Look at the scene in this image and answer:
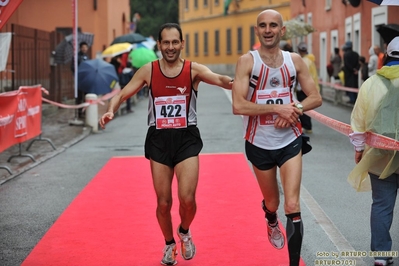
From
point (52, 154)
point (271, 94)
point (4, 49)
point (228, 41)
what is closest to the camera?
point (271, 94)

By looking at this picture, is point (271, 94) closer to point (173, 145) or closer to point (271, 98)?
point (271, 98)

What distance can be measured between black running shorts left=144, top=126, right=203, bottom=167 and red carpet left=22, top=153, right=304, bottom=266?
0.84 meters

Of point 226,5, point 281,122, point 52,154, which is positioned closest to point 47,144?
point 52,154

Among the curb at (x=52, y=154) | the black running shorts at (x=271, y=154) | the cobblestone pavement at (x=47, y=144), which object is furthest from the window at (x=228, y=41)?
the black running shorts at (x=271, y=154)

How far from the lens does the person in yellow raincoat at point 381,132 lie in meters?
6.50

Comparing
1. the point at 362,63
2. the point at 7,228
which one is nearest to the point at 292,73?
the point at 7,228

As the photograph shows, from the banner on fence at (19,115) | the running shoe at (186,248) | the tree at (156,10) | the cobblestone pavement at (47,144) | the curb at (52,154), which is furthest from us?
the tree at (156,10)

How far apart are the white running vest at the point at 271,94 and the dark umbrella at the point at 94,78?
1456 cm

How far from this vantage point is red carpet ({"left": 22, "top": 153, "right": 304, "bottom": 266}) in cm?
718

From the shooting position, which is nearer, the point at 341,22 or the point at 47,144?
the point at 47,144

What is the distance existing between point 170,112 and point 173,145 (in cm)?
25

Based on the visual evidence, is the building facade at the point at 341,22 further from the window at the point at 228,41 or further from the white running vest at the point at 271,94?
the window at the point at 228,41

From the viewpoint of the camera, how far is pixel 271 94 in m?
6.44

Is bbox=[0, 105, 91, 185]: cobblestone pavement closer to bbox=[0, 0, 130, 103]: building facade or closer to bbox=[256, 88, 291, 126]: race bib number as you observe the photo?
bbox=[0, 0, 130, 103]: building facade
